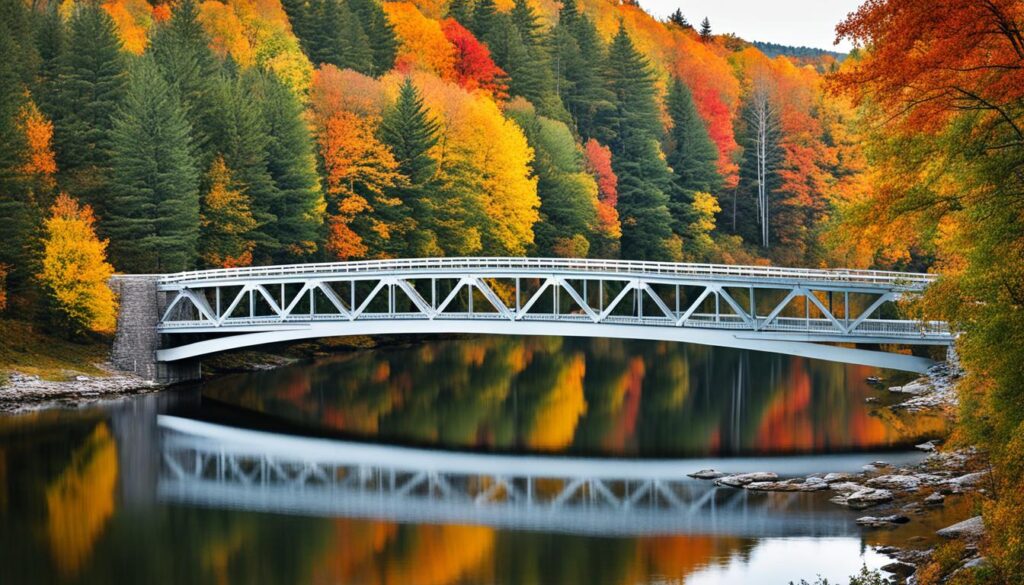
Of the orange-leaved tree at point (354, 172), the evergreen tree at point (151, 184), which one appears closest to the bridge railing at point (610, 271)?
the evergreen tree at point (151, 184)

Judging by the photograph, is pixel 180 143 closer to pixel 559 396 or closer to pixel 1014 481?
pixel 559 396

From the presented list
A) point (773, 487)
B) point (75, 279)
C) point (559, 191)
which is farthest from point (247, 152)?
point (773, 487)

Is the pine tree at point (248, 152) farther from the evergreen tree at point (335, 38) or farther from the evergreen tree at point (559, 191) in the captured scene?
the evergreen tree at point (559, 191)

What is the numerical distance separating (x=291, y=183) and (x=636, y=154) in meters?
31.5

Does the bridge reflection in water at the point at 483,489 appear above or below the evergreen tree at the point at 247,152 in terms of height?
below

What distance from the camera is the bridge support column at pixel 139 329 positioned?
49531 millimetres

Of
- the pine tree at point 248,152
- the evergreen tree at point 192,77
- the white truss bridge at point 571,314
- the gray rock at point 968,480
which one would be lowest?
the gray rock at point 968,480

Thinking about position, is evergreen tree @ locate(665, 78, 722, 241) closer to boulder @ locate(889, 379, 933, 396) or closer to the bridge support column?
boulder @ locate(889, 379, 933, 396)

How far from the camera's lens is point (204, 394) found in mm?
48750

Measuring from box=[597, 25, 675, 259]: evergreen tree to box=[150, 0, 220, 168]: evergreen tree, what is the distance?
97.8ft

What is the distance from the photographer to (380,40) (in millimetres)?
84375

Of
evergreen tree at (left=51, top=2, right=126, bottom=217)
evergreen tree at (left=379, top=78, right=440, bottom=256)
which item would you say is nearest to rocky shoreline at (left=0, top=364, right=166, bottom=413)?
evergreen tree at (left=51, top=2, right=126, bottom=217)

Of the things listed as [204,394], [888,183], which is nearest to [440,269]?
[204,394]

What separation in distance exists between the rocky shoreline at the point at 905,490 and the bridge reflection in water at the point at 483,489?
2.04 feet
